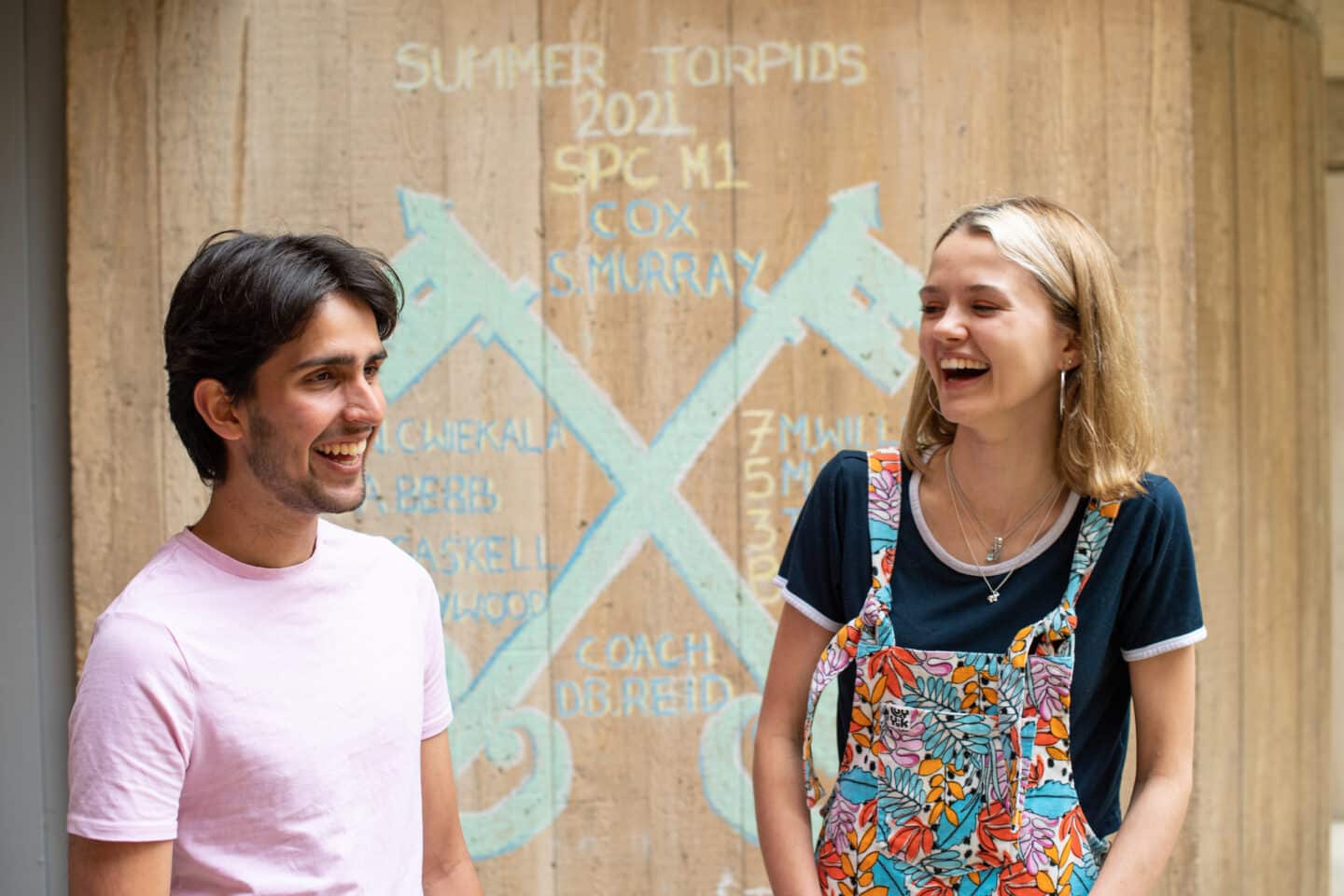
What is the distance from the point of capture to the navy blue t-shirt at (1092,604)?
5.26ft

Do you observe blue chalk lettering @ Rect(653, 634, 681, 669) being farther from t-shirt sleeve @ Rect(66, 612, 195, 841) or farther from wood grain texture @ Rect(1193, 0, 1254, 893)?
t-shirt sleeve @ Rect(66, 612, 195, 841)

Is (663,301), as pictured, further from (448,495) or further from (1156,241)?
(1156,241)

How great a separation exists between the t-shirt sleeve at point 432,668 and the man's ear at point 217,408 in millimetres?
346

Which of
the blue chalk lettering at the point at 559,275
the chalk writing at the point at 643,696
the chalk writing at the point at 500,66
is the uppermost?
the chalk writing at the point at 500,66

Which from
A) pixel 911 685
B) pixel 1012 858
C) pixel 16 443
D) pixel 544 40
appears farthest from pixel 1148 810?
pixel 16 443

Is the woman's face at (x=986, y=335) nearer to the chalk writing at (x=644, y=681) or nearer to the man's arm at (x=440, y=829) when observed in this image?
the man's arm at (x=440, y=829)

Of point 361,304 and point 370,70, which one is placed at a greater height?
point 370,70

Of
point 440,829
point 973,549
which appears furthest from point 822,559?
point 440,829

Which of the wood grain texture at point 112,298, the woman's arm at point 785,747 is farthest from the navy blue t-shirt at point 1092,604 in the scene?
the wood grain texture at point 112,298

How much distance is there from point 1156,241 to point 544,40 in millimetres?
1759

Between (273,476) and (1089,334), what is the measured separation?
44.4 inches

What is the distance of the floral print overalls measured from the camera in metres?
1.56

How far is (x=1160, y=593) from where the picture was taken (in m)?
1.61

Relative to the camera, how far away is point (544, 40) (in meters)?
3.15
